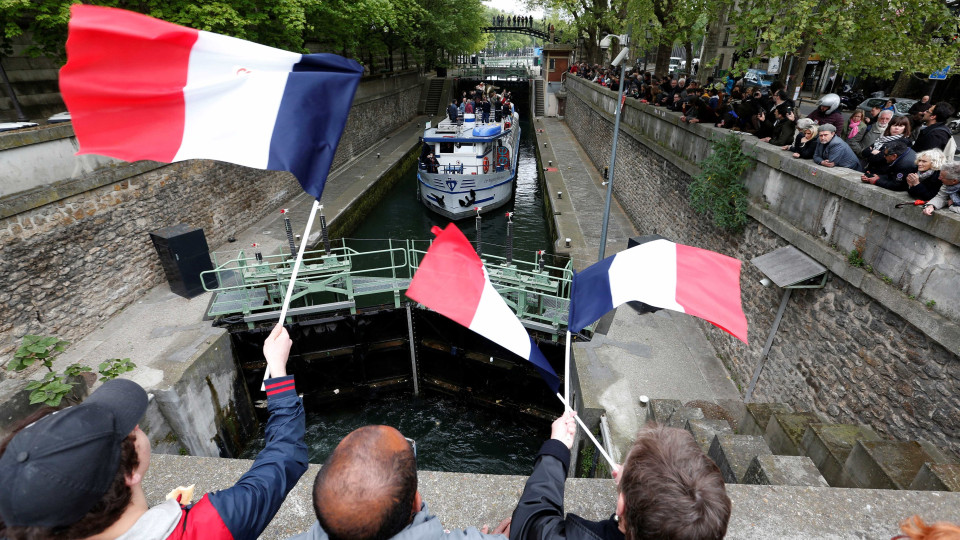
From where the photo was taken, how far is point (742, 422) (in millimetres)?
5488

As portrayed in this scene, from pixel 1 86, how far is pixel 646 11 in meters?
17.4

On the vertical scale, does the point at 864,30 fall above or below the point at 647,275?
above

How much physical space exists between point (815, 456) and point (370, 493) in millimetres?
4513

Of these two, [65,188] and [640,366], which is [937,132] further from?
[65,188]

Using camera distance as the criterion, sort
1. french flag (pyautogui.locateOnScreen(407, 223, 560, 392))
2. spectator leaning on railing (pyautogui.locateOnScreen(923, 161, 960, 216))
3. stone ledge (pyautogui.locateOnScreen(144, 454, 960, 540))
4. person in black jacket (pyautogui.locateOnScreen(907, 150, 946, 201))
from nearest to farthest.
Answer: stone ledge (pyautogui.locateOnScreen(144, 454, 960, 540)) < french flag (pyautogui.locateOnScreen(407, 223, 560, 392)) < spectator leaning on railing (pyautogui.locateOnScreen(923, 161, 960, 216)) < person in black jacket (pyautogui.locateOnScreen(907, 150, 946, 201))

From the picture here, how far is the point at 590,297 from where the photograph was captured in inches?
A: 141

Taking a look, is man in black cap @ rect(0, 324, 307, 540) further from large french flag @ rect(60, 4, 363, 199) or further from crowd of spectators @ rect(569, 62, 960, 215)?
crowd of spectators @ rect(569, 62, 960, 215)

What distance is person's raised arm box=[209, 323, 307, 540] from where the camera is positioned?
1.74 m

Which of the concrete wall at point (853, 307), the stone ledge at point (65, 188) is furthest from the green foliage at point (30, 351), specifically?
the concrete wall at point (853, 307)

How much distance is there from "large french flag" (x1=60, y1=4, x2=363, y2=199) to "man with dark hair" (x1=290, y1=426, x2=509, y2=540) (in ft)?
6.01

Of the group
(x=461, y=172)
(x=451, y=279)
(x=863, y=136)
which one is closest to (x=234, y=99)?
(x=451, y=279)

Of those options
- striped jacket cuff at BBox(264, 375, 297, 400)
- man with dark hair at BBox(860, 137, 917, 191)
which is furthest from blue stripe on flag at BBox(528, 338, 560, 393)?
man with dark hair at BBox(860, 137, 917, 191)

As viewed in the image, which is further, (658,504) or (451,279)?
(451,279)

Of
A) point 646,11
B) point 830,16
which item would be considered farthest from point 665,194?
point 646,11
